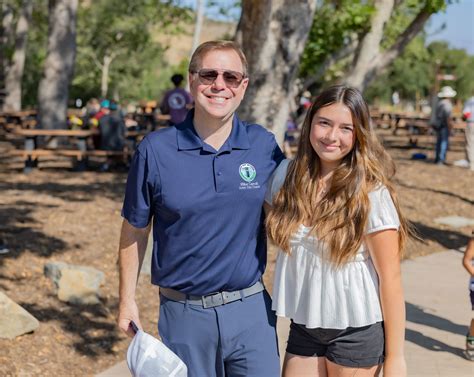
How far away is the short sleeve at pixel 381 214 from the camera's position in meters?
2.86

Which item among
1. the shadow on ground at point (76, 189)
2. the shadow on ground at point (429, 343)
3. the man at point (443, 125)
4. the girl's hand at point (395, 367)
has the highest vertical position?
the girl's hand at point (395, 367)

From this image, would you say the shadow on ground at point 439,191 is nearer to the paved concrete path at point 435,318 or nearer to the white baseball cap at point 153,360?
the paved concrete path at point 435,318

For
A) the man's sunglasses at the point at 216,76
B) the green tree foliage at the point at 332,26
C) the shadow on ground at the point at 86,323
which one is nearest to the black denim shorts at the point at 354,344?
the man's sunglasses at the point at 216,76

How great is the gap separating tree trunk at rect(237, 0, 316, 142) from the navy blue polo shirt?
4.53 meters

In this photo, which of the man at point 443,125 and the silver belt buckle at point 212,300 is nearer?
the silver belt buckle at point 212,300

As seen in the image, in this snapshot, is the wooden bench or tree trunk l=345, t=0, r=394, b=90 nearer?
the wooden bench

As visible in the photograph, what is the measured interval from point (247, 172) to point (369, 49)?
Answer: 47.2 feet

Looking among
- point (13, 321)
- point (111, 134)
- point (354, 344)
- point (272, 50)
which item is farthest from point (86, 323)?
point (111, 134)

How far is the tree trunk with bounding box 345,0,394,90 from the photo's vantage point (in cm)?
1680

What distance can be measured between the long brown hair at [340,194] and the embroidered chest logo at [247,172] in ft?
0.41

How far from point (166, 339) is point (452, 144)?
2431 cm

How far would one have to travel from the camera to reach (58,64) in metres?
16.5

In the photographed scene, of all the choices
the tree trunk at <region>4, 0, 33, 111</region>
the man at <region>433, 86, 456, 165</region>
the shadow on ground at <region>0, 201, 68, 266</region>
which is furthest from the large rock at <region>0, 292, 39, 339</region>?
the tree trunk at <region>4, 0, 33, 111</region>

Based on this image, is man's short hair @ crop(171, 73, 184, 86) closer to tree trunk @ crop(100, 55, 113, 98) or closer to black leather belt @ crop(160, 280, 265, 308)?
black leather belt @ crop(160, 280, 265, 308)
